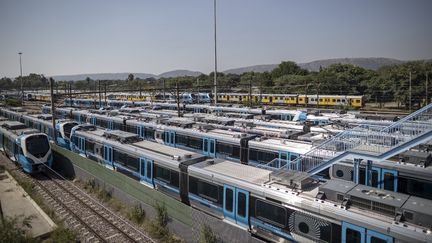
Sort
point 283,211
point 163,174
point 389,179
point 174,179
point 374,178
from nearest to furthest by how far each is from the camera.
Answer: point 283,211 < point 389,179 < point 374,178 < point 174,179 < point 163,174

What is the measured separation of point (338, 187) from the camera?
35.6 feet

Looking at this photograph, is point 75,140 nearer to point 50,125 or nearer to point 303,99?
point 50,125

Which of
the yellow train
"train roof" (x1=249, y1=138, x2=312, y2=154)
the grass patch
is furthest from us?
the yellow train

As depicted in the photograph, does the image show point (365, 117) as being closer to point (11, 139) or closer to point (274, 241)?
point (274, 241)

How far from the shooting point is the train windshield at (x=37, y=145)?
24062 mm

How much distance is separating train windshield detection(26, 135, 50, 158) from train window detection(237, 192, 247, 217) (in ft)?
59.4

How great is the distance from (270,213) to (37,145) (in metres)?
19.7

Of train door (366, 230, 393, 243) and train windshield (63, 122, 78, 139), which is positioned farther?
train windshield (63, 122, 78, 139)

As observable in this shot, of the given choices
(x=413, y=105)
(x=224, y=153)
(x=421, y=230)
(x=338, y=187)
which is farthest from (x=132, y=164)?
(x=413, y=105)

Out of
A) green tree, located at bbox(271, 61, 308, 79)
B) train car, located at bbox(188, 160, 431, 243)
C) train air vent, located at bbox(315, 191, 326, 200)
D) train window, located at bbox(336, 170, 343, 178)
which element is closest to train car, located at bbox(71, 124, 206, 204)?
train car, located at bbox(188, 160, 431, 243)

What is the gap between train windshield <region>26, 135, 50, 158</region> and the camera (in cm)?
2406

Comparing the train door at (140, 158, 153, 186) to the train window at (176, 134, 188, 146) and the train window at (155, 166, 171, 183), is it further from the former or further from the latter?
the train window at (176, 134, 188, 146)

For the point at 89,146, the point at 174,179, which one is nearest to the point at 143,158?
the point at 174,179

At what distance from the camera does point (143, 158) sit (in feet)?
60.3
